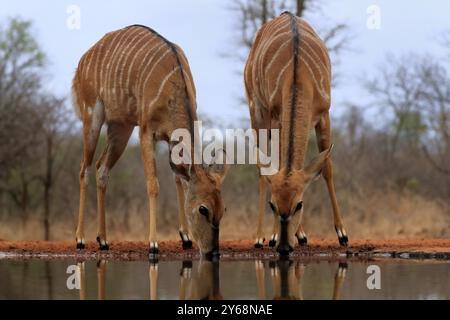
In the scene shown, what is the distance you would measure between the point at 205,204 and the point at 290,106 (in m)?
1.59

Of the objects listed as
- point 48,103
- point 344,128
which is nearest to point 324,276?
point 48,103

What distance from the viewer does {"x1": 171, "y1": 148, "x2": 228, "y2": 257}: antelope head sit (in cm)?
1053

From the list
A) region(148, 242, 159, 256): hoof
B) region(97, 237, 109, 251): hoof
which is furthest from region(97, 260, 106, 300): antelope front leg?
region(97, 237, 109, 251): hoof

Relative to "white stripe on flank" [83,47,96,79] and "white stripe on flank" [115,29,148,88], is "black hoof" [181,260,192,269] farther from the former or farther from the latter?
"white stripe on flank" [83,47,96,79]

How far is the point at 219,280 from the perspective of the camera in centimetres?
881

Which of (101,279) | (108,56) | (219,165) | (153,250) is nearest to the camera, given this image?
(101,279)

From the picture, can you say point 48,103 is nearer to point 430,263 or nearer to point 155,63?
point 155,63

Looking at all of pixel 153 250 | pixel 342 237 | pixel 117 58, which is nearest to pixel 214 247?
pixel 153 250

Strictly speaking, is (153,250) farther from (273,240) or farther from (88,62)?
(88,62)

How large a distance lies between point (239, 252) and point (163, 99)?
2.06 meters

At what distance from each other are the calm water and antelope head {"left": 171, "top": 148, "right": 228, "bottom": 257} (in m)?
0.27

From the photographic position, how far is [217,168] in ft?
35.5

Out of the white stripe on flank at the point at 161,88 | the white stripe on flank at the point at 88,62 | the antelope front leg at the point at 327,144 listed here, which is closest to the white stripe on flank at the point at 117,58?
the white stripe on flank at the point at 88,62
